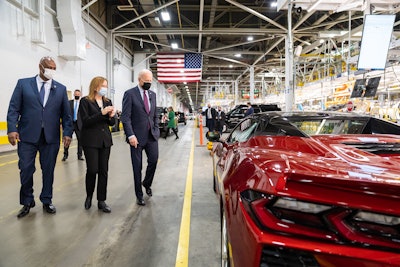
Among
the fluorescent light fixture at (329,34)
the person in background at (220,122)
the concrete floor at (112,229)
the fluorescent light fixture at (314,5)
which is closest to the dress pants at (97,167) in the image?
the concrete floor at (112,229)

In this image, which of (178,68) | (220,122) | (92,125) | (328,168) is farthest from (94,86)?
(178,68)

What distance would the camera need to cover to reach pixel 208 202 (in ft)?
13.0

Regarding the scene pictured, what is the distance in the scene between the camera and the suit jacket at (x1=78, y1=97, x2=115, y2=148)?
11.4ft

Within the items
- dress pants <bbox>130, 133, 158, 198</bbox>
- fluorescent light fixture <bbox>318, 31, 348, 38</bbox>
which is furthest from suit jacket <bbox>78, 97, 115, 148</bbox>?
fluorescent light fixture <bbox>318, 31, 348, 38</bbox>

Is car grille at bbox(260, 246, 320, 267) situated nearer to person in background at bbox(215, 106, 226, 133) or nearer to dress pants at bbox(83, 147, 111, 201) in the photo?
dress pants at bbox(83, 147, 111, 201)

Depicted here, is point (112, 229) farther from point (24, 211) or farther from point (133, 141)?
point (24, 211)

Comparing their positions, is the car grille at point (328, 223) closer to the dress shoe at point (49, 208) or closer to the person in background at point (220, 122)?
the dress shoe at point (49, 208)

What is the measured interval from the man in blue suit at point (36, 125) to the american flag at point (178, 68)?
47.8ft

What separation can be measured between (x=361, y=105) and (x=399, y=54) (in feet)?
5.90

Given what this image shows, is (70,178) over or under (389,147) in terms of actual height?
under

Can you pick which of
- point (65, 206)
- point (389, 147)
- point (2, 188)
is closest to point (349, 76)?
point (389, 147)

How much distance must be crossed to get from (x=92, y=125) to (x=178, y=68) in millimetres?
15145

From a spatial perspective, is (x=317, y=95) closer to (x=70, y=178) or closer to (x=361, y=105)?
(x=361, y=105)

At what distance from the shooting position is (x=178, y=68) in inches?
713
